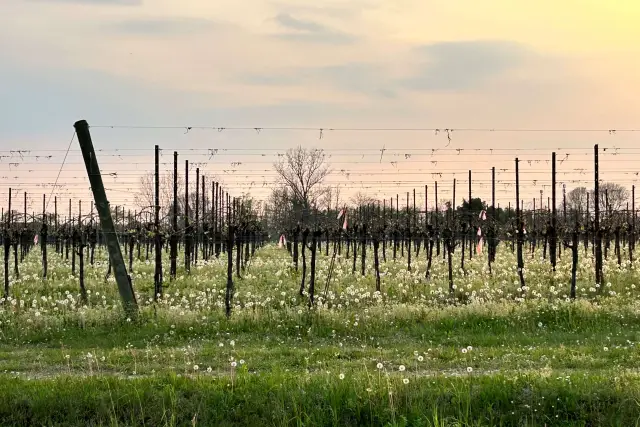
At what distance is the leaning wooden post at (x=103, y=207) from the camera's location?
51.3 ft

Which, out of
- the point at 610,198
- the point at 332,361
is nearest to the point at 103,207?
the point at 332,361

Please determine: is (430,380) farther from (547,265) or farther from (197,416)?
(547,265)

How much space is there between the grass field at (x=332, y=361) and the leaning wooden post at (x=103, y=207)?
84cm

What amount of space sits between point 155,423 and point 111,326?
6.48 m

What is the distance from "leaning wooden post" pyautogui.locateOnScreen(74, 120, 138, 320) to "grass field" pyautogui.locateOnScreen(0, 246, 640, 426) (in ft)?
2.74

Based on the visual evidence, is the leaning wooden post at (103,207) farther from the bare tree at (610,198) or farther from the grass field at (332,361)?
the bare tree at (610,198)

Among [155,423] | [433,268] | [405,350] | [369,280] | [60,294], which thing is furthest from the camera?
[433,268]

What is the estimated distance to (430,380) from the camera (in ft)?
28.0

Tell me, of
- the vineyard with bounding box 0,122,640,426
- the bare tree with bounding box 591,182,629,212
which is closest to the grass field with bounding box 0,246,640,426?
the vineyard with bounding box 0,122,640,426

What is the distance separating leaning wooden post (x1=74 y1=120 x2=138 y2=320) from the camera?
15.7 metres

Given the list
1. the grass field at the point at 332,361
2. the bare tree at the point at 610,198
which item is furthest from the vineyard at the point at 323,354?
the bare tree at the point at 610,198

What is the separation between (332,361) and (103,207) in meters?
8.06

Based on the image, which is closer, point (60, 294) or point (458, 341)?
point (458, 341)

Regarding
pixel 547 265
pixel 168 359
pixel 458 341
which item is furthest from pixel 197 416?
pixel 547 265
